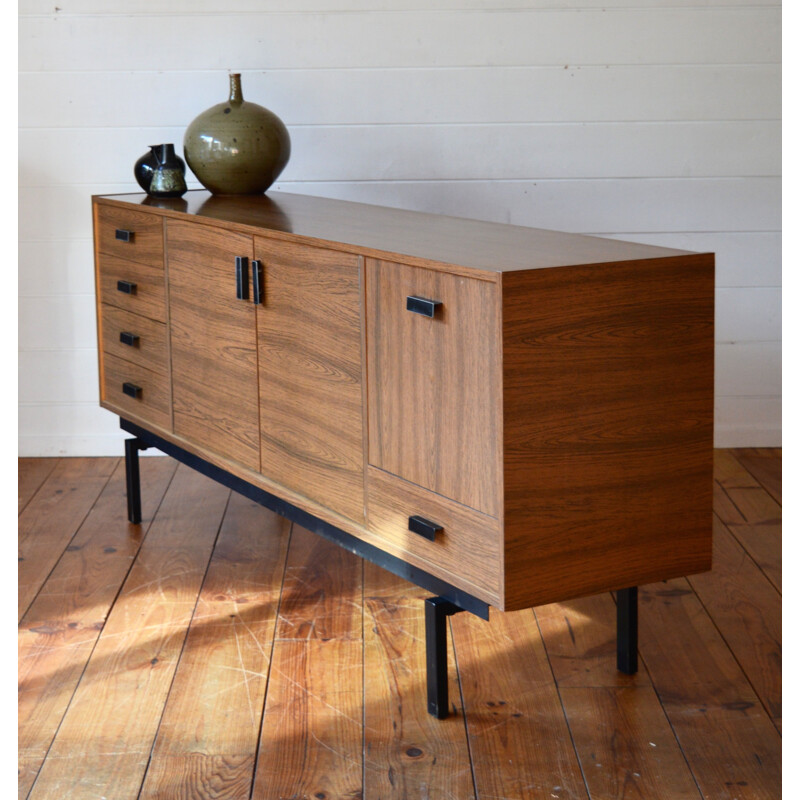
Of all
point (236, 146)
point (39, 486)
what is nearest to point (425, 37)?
point (236, 146)

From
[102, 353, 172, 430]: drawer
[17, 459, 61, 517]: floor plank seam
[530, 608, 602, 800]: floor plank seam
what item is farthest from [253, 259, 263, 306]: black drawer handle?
[17, 459, 61, 517]: floor plank seam

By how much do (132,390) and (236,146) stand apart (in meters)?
0.70

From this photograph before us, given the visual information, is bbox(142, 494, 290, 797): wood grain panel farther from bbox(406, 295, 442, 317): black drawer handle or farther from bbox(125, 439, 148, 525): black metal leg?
bbox(406, 295, 442, 317): black drawer handle

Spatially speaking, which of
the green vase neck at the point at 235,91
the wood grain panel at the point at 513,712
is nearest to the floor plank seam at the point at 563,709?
the wood grain panel at the point at 513,712

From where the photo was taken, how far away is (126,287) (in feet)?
8.93

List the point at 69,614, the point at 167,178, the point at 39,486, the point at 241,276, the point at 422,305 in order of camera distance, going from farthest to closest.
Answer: the point at 39,486 → the point at 167,178 → the point at 69,614 → the point at 241,276 → the point at 422,305

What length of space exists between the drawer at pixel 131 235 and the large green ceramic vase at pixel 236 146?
26 centimetres

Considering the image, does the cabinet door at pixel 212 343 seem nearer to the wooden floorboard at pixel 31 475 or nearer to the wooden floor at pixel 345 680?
the wooden floor at pixel 345 680

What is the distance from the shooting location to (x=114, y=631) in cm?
225

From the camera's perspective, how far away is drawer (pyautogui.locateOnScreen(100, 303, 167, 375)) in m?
2.61

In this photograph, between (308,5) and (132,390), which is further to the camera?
(308,5)

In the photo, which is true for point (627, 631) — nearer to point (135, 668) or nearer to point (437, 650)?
point (437, 650)

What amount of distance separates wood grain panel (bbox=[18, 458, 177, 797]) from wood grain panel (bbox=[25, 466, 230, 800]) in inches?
1.0
